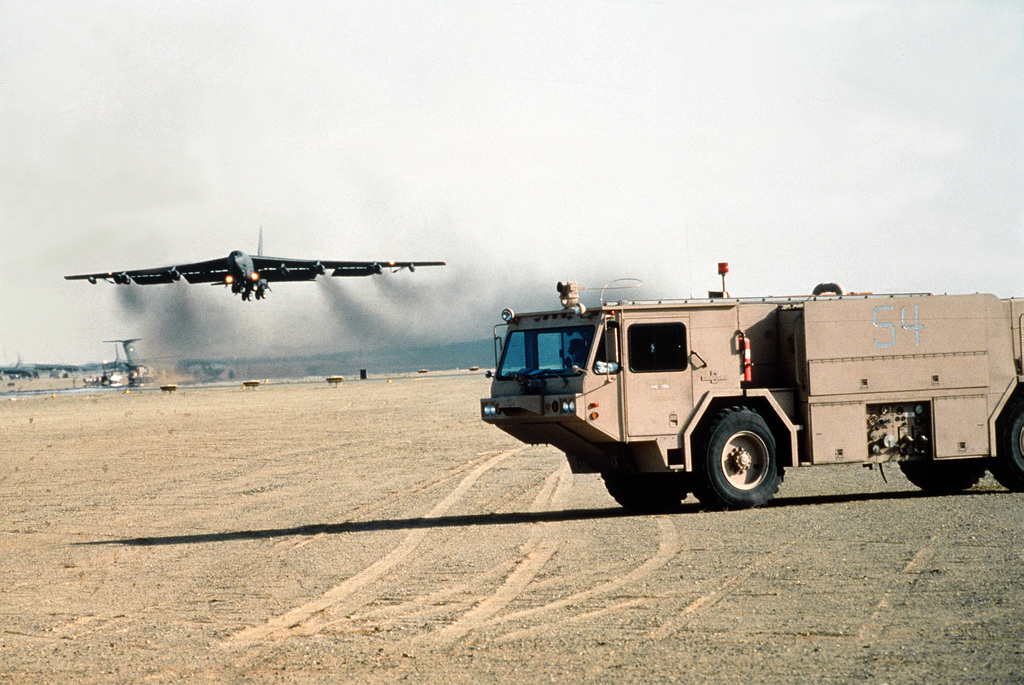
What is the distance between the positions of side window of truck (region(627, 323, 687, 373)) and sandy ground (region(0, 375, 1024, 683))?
1.95 metres

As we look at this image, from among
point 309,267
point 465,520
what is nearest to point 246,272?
point 309,267

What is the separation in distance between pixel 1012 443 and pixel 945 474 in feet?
4.12

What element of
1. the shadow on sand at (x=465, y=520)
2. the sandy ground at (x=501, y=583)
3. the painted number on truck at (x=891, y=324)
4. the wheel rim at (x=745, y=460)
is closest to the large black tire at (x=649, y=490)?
the shadow on sand at (x=465, y=520)

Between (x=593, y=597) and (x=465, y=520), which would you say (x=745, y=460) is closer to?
(x=465, y=520)

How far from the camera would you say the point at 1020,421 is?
50.9 ft

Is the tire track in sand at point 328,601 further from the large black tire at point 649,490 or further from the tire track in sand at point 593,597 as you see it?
the large black tire at point 649,490

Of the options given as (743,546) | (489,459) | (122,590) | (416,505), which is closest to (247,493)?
(416,505)

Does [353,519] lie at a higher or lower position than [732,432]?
lower

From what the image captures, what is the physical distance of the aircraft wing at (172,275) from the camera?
70.9 metres

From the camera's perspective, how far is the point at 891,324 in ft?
49.2

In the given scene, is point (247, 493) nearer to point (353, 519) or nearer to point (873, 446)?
point (353, 519)

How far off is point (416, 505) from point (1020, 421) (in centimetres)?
852

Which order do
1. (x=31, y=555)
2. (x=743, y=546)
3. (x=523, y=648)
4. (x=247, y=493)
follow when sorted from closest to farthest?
(x=523, y=648) < (x=743, y=546) < (x=31, y=555) < (x=247, y=493)

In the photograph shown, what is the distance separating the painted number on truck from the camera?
15.0m
